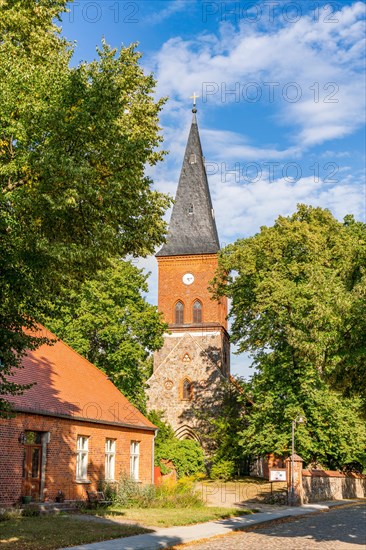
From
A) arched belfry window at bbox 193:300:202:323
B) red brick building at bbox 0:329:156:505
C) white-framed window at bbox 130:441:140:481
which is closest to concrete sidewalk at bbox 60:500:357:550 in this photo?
red brick building at bbox 0:329:156:505

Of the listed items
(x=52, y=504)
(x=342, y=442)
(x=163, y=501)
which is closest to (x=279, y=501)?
(x=342, y=442)

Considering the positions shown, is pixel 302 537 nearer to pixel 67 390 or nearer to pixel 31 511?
pixel 31 511

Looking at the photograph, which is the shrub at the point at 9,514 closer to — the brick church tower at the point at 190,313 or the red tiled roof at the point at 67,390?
the red tiled roof at the point at 67,390

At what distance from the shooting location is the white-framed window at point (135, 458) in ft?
86.7

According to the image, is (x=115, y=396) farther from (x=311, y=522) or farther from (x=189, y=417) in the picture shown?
(x=189, y=417)

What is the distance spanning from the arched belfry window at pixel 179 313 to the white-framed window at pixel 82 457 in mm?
25247

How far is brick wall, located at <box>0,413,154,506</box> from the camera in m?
18.1

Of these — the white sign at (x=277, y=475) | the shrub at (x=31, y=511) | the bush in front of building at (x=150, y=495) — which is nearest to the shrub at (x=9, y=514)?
the shrub at (x=31, y=511)

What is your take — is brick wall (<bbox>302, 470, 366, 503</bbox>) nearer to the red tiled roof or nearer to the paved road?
the red tiled roof

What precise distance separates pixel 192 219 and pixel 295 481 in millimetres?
26795

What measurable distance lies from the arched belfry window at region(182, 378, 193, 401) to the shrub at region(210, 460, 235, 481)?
678 cm

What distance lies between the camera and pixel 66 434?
21.1 metres

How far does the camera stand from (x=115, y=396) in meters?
27.5

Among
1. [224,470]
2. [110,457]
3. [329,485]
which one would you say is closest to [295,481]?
[329,485]
